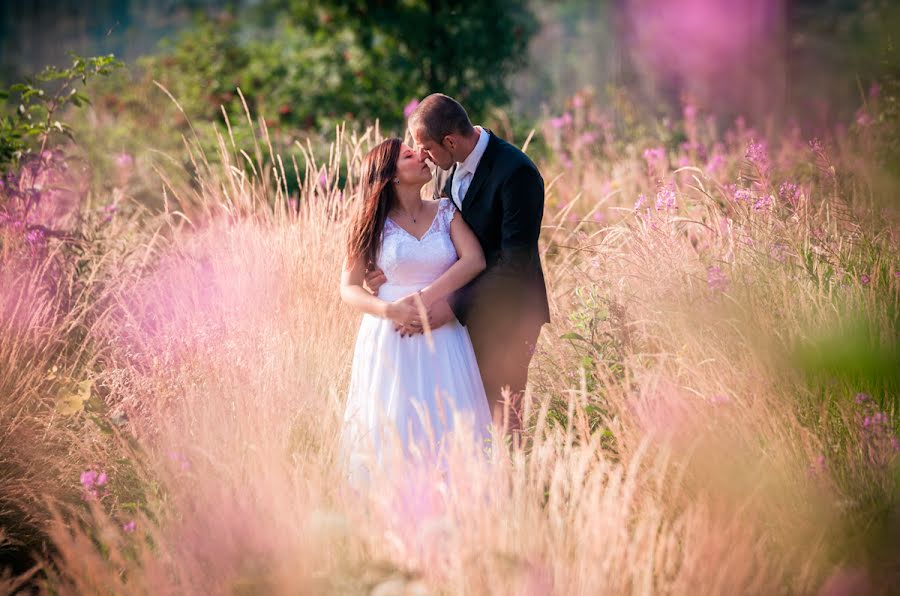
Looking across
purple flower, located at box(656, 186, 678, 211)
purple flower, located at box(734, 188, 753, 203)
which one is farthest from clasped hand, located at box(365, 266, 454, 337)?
purple flower, located at box(734, 188, 753, 203)

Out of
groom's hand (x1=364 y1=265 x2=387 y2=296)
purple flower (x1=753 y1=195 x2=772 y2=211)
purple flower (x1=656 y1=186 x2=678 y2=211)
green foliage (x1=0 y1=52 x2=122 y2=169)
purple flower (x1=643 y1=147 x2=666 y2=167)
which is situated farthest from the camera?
purple flower (x1=643 y1=147 x2=666 y2=167)

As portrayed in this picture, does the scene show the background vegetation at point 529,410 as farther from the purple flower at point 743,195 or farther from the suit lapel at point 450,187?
the suit lapel at point 450,187

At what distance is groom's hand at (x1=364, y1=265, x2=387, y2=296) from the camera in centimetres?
361

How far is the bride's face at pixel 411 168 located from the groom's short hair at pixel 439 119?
0.45ft

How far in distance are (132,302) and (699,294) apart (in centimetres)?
295

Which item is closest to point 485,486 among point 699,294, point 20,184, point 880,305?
point 699,294

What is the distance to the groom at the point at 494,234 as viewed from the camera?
11.2 feet

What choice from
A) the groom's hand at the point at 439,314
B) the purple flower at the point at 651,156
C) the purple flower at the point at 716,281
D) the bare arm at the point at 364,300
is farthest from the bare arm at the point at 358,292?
the purple flower at the point at 651,156

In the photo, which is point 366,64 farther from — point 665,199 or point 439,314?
point 439,314

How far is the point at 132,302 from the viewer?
15.4ft

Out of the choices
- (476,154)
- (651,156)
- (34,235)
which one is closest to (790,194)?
(476,154)

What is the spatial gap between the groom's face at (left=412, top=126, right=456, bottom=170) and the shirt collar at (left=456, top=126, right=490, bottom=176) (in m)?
0.06

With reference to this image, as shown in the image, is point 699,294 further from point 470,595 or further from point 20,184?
point 20,184

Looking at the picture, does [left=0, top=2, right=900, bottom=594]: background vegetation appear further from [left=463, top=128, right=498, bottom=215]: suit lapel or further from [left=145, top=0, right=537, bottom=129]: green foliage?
[left=145, top=0, right=537, bottom=129]: green foliage
